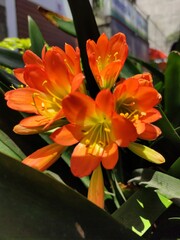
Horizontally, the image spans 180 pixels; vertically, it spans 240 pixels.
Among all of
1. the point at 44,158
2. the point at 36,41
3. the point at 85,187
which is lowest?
the point at 85,187

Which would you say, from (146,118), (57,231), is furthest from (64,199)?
(146,118)

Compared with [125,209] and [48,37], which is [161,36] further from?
[125,209]

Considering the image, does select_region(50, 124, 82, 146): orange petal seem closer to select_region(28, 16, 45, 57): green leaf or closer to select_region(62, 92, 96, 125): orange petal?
select_region(62, 92, 96, 125): orange petal

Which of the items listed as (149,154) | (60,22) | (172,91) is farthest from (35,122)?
(60,22)

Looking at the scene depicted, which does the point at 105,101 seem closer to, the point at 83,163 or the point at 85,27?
the point at 83,163

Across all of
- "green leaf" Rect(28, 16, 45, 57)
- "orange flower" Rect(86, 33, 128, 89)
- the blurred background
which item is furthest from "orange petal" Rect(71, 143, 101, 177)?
the blurred background

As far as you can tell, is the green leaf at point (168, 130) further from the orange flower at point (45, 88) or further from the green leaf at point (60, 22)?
the green leaf at point (60, 22)
